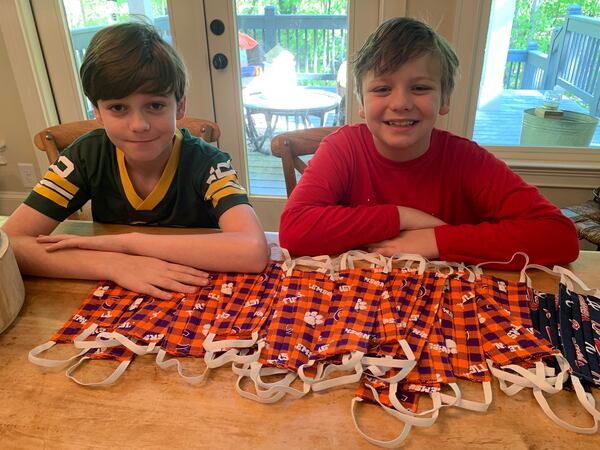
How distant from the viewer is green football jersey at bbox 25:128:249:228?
1102mm

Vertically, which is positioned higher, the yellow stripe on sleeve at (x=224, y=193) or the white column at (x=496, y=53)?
the white column at (x=496, y=53)

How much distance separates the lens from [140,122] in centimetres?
98

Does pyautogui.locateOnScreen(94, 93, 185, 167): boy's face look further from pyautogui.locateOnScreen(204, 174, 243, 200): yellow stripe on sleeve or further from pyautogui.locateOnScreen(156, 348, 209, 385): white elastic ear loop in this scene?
pyautogui.locateOnScreen(156, 348, 209, 385): white elastic ear loop

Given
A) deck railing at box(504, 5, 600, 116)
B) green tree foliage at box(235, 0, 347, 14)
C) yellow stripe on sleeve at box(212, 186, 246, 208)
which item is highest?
green tree foliage at box(235, 0, 347, 14)

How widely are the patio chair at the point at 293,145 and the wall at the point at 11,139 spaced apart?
1.85 m

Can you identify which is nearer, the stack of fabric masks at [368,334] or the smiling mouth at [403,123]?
the stack of fabric masks at [368,334]

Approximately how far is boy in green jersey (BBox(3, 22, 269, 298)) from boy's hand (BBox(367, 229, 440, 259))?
0.80 feet

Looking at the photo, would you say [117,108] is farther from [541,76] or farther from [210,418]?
[541,76]

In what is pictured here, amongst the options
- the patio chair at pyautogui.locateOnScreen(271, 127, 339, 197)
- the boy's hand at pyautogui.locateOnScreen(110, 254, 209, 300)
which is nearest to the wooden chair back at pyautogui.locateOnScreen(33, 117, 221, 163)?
the patio chair at pyautogui.locateOnScreen(271, 127, 339, 197)

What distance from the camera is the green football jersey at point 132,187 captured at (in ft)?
3.61

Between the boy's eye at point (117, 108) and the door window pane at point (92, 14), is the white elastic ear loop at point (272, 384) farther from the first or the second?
the door window pane at point (92, 14)

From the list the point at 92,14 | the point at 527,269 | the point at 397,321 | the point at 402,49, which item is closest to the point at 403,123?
the point at 402,49

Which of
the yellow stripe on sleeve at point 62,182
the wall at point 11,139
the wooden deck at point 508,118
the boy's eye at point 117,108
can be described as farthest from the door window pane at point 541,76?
the wall at point 11,139

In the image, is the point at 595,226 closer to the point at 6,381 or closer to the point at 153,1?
the point at 6,381
